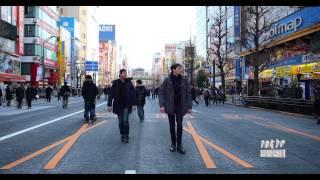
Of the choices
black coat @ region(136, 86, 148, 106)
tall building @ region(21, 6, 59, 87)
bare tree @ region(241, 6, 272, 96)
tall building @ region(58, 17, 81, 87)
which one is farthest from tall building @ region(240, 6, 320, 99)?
tall building @ region(58, 17, 81, 87)

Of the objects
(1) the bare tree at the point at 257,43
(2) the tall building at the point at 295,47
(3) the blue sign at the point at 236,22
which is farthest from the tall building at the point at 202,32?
(1) the bare tree at the point at 257,43

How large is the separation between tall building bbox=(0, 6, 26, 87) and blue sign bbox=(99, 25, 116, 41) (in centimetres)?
5122

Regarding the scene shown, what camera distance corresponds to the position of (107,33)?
403 ft

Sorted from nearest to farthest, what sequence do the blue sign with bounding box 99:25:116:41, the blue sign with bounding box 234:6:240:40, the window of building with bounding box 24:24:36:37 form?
the blue sign with bounding box 234:6:240:40
the window of building with bounding box 24:24:36:37
the blue sign with bounding box 99:25:116:41

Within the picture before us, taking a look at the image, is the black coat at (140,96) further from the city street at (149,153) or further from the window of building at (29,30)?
the window of building at (29,30)

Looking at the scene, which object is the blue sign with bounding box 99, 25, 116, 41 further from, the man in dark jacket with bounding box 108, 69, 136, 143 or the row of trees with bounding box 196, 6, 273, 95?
the man in dark jacket with bounding box 108, 69, 136, 143

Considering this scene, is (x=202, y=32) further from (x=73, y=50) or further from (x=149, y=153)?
(x=149, y=153)

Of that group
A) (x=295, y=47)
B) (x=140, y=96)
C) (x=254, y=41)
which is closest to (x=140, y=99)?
(x=140, y=96)

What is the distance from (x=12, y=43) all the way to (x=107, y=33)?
6091cm

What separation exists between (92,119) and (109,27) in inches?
4455

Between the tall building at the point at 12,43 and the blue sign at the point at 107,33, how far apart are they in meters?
51.2

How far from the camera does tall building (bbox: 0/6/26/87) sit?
58062 mm

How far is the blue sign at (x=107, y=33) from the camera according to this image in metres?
118

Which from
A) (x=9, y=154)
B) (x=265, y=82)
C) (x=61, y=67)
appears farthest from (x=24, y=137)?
(x=61, y=67)
